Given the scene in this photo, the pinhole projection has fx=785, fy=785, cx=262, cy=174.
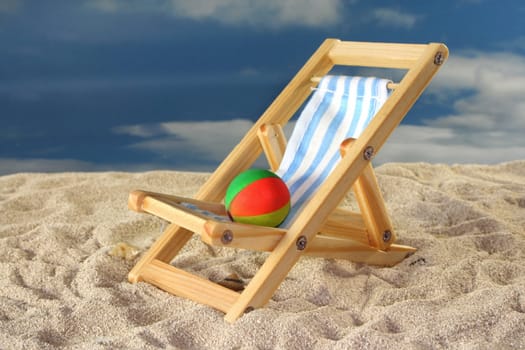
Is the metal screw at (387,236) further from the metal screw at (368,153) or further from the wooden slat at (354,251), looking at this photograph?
the metal screw at (368,153)

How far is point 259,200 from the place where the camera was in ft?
11.2

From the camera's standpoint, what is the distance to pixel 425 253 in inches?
162

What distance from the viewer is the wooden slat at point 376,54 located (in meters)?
3.70

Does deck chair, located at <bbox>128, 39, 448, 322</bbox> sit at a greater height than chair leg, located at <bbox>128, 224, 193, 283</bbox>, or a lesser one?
greater

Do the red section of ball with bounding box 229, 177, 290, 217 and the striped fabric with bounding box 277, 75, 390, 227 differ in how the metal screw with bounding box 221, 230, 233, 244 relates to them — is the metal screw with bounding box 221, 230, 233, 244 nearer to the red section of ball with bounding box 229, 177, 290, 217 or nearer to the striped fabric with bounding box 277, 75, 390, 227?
the red section of ball with bounding box 229, 177, 290, 217

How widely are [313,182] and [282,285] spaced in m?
0.51

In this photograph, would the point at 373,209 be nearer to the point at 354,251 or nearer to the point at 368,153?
the point at 354,251

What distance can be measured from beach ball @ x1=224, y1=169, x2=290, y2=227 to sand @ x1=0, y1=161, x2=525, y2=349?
373mm

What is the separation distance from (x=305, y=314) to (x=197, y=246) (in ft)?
4.41

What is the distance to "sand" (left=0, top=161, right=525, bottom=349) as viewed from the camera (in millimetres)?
2934

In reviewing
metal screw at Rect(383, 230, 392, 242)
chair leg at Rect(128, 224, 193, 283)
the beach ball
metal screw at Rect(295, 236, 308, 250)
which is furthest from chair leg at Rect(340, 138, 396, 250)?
chair leg at Rect(128, 224, 193, 283)

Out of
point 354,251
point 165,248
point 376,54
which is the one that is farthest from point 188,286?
point 376,54

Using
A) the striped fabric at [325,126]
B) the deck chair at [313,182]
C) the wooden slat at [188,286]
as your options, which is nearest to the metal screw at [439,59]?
the deck chair at [313,182]

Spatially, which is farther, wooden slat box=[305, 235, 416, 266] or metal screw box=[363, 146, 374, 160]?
wooden slat box=[305, 235, 416, 266]
